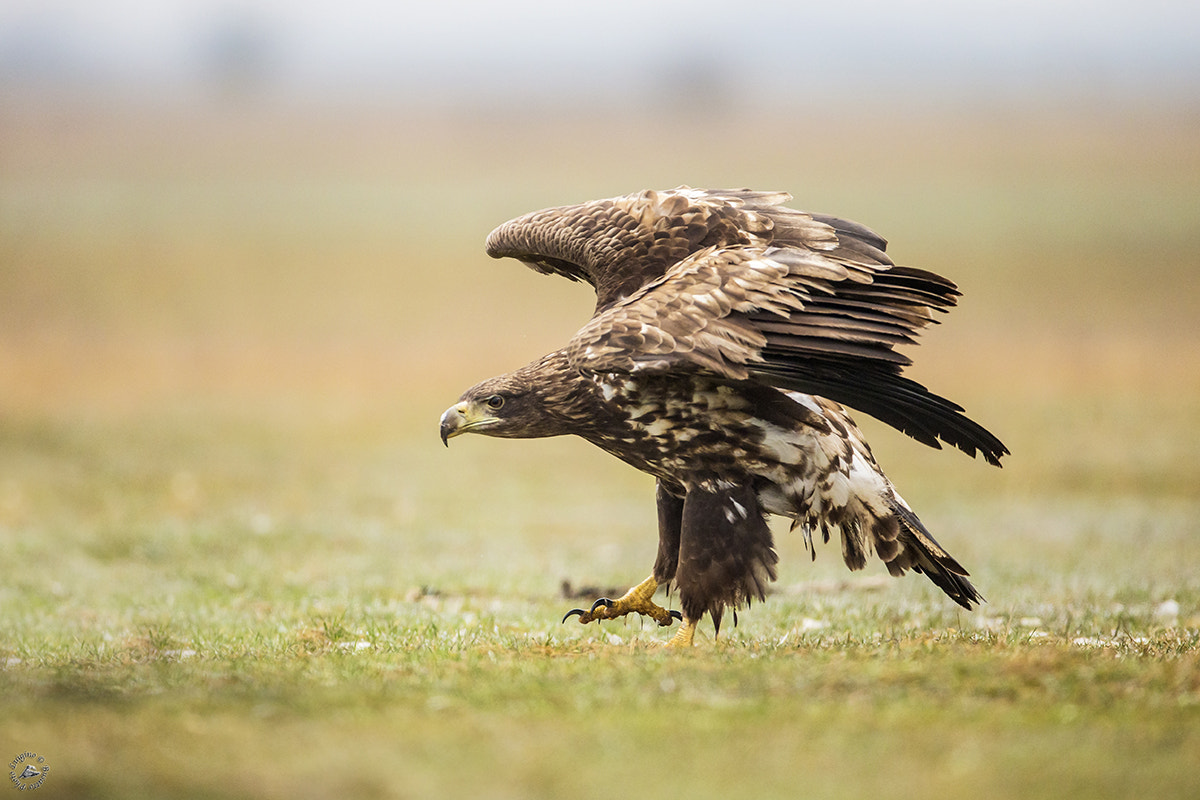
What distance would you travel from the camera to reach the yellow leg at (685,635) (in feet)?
23.0

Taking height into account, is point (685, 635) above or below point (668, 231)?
below

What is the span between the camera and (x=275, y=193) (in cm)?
5603

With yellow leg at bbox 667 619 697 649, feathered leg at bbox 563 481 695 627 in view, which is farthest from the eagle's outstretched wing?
yellow leg at bbox 667 619 697 649

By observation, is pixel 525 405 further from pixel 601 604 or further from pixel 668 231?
pixel 668 231

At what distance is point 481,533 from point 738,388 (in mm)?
8452

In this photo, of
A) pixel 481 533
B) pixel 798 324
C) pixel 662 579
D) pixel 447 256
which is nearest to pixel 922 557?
pixel 662 579

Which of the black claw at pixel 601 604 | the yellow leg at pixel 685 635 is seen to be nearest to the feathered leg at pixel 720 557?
the yellow leg at pixel 685 635

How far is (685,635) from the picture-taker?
712cm

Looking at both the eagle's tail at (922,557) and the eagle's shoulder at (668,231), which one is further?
the eagle's shoulder at (668,231)

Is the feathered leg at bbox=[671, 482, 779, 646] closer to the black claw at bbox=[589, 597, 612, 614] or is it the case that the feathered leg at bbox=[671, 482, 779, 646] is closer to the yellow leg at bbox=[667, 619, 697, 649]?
the yellow leg at bbox=[667, 619, 697, 649]

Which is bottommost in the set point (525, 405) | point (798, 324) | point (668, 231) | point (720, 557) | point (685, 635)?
point (685, 635)

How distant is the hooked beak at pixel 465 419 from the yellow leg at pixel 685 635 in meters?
1.66

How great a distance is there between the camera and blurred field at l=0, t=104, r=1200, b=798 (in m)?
4.57

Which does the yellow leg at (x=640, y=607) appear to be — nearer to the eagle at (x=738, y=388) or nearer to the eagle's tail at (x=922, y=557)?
the eagle at (x=738, y=388)
